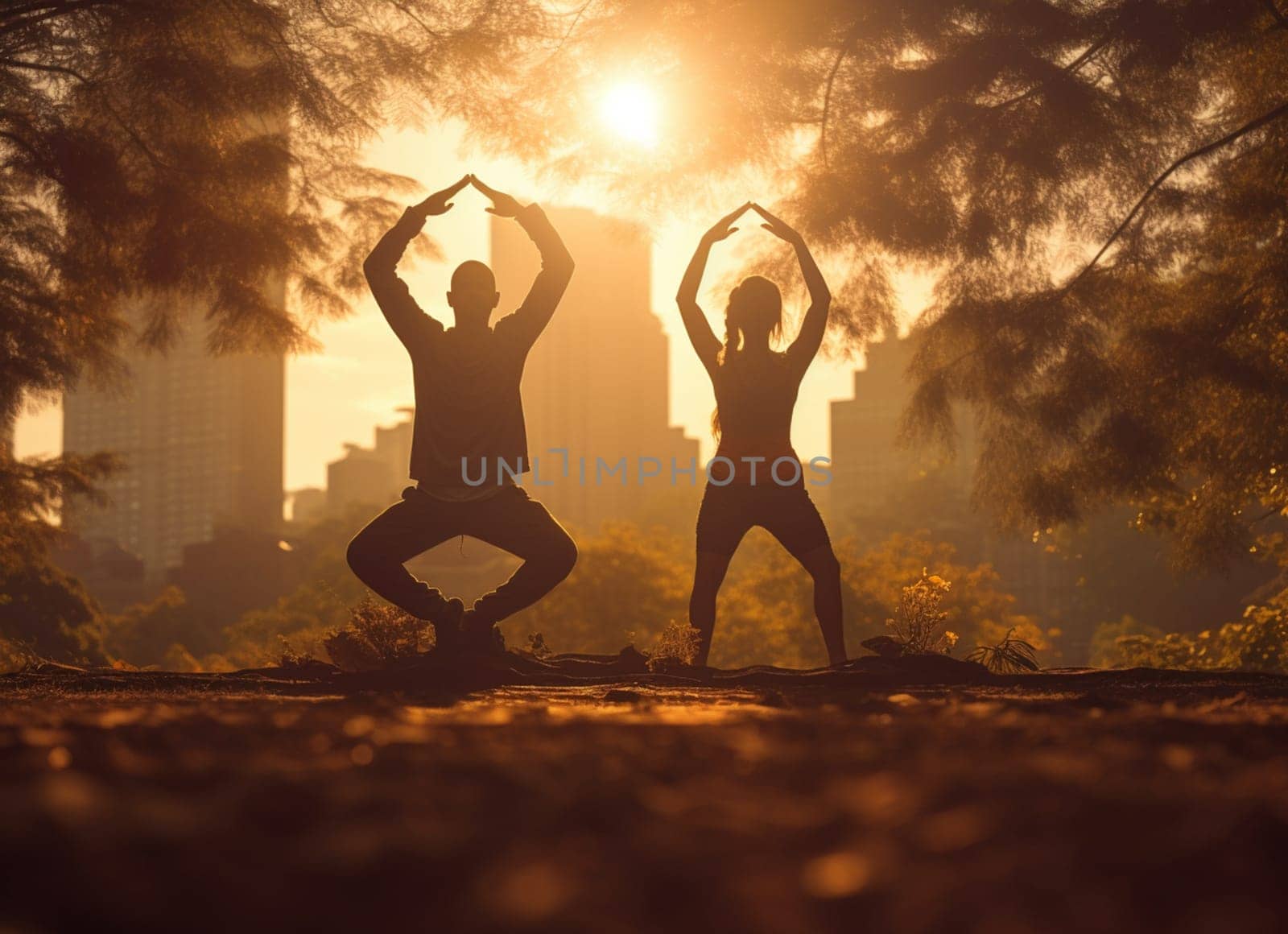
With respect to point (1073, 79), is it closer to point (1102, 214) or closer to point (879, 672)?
point (1102, 214)

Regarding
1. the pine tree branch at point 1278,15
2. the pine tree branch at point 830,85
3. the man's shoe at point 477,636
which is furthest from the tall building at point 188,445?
the man's shoe at point 477,636

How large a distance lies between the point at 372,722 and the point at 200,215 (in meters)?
7.08

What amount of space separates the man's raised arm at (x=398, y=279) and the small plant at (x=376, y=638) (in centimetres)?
136

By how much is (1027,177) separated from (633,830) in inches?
319

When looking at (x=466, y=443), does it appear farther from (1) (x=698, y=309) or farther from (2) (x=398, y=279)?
(1) (x=698, y=309)

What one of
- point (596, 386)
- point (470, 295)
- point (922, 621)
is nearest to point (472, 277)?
point (470, 295)

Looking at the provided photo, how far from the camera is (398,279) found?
6.11 m

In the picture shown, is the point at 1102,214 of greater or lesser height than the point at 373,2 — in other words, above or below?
below

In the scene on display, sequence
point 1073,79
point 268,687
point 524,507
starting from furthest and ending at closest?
point 1073,79 → point 524,507 → point 268,687

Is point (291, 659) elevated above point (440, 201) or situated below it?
below

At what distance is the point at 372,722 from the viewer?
1896 millimetres

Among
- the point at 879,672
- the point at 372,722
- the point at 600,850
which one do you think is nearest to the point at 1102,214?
the point at 879,672

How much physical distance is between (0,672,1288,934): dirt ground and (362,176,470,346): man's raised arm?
4.32 m

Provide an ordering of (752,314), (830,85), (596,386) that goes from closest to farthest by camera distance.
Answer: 1. (752,314)
2. (830,85)
3. (596,386)
